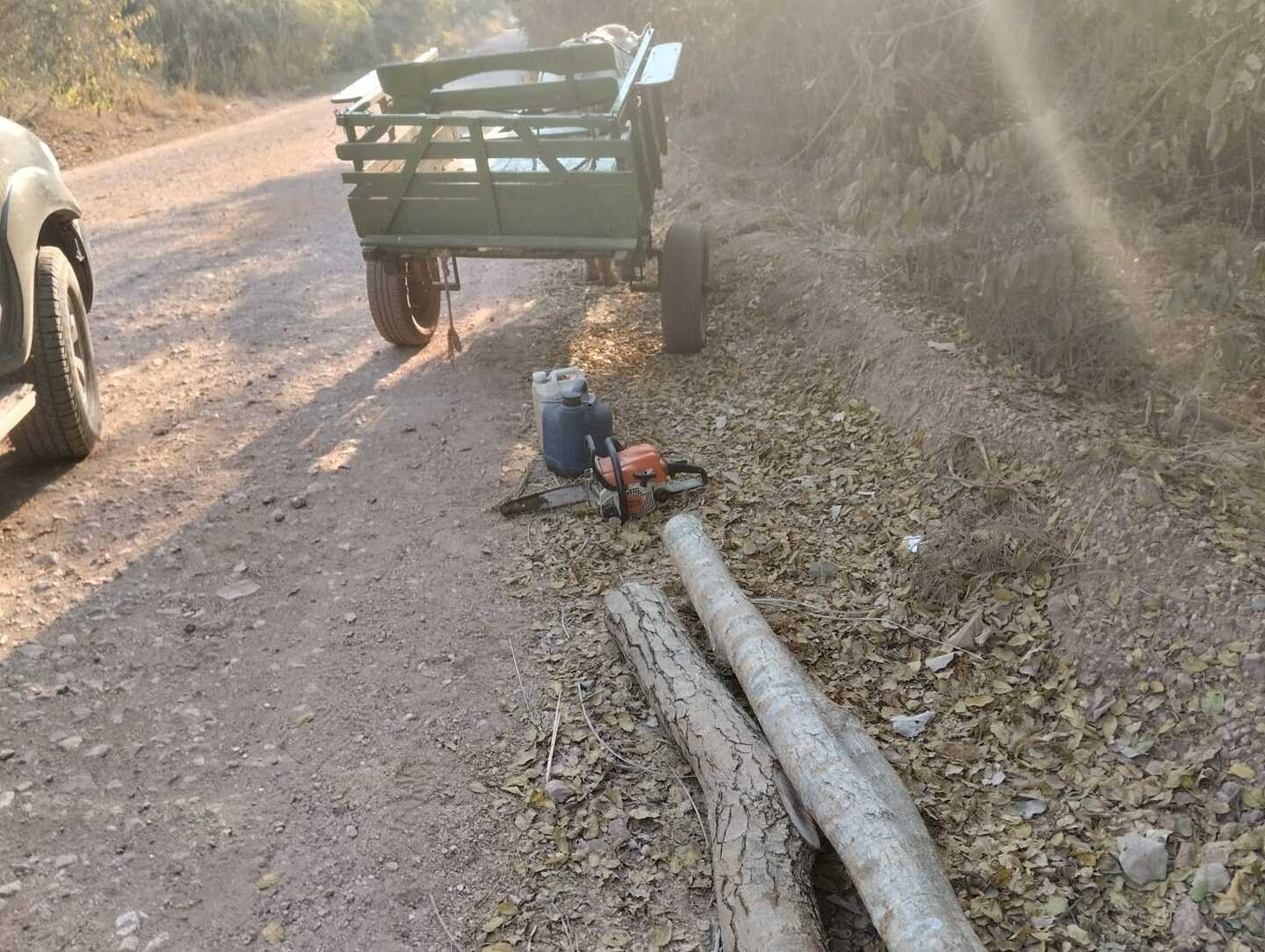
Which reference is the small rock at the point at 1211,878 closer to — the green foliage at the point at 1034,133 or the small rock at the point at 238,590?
the green foliage at the point at 1034,133

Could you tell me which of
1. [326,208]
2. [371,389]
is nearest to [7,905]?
[371,389]

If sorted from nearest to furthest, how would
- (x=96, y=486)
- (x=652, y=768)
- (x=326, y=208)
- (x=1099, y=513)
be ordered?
(x=652, y=768) → (x=1099, y=513) → (x=96, y=486) → (x=326, y=208)

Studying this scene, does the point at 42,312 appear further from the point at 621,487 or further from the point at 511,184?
the point at 621,487

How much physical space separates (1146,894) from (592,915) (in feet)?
5.58

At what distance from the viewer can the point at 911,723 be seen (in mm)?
3906

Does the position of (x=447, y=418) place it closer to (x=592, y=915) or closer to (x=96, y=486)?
(x=96, y=486)

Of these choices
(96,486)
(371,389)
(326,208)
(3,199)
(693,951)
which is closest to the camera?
(693,951)

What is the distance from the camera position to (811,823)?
3.27m

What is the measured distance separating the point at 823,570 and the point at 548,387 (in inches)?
75.4

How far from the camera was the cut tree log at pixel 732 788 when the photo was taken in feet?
9.75

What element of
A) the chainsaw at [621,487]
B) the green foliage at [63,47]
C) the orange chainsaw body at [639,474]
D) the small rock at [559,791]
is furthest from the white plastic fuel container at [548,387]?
the green foliage at [63,47]

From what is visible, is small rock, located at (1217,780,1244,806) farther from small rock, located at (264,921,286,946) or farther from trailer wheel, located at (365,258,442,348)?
trailer wheel, located at (365,258,442,348)

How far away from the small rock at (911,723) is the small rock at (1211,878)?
102 centimetres

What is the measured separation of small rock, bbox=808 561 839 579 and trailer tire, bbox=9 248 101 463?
13.4ft
